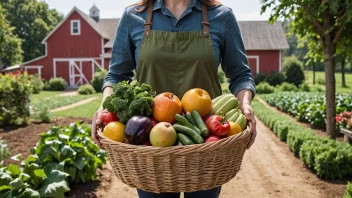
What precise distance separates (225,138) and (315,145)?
6.21m

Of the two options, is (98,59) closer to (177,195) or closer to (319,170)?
(319,170)

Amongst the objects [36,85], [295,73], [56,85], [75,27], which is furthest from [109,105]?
[75,27]

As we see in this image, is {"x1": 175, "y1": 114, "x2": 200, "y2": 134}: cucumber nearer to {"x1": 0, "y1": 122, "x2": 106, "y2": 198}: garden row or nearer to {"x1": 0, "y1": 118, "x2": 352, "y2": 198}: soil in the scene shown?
{"x1": 0, "y1": 122, "x2": 106, "y2": 198}: garden row

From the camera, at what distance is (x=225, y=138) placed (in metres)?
1.92

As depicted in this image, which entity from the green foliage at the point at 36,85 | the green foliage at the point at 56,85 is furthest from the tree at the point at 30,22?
the green foliage at the point at 36,85

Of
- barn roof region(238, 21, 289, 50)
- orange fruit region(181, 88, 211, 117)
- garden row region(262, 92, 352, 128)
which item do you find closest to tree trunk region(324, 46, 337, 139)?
garden row region(262, 92, 352, 128)

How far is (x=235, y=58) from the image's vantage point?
8.45ft

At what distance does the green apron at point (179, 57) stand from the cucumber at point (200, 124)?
40 centimetres

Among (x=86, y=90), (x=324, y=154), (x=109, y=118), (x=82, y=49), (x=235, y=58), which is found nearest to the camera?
(x=109, y=118)

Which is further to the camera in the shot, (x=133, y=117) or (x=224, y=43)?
(x=224, y=43)

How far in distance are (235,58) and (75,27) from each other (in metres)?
35.2

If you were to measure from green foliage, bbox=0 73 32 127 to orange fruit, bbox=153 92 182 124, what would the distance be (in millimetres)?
10332

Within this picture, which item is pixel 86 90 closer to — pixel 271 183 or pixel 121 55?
pixel 271 183

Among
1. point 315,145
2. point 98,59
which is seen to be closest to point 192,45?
point 315,145
